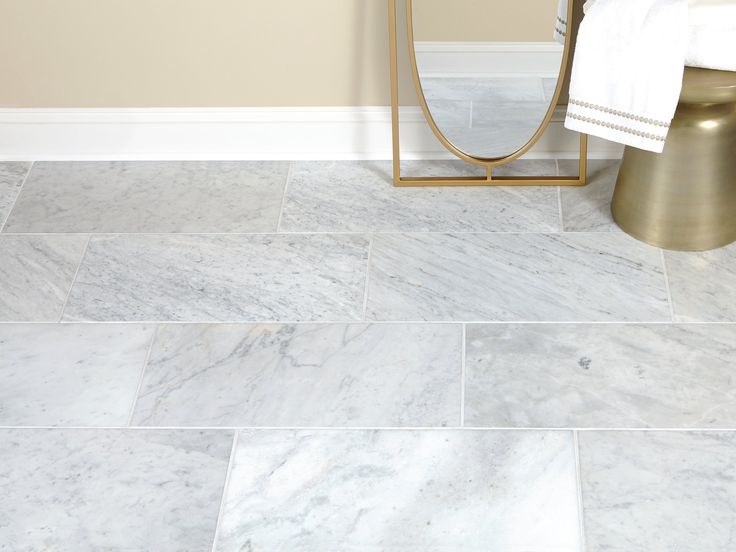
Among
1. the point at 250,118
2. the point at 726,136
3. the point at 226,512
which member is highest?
the point at 726,136

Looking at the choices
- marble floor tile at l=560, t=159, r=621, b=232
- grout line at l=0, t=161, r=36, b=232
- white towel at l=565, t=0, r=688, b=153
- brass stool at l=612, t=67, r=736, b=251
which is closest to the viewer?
white towel at l=565, t=0, r=688, b=153

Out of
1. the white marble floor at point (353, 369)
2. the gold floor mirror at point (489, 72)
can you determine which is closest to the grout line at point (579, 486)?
the white marble floor at point (353, 369)

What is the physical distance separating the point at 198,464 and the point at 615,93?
103 centimetres

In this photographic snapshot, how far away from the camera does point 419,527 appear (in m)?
1.57

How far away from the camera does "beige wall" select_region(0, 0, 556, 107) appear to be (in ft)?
7.27

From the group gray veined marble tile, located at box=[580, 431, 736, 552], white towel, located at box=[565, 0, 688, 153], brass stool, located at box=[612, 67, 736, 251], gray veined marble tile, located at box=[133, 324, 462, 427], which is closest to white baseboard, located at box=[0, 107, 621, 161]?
brass stool, located at box=[612, 67, 736, 251]

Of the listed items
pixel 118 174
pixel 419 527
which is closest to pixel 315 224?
pixel 118 174

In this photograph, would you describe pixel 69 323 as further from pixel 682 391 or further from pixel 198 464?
pixel 682 391

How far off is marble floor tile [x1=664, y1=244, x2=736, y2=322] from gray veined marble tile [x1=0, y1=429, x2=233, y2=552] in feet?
3.09

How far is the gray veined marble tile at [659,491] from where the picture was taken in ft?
5.03

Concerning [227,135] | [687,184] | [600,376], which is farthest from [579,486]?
[227,135]

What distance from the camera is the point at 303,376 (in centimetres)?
184

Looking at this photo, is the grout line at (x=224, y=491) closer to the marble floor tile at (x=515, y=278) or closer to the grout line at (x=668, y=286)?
the marble floor tile at (x=515, y=278)

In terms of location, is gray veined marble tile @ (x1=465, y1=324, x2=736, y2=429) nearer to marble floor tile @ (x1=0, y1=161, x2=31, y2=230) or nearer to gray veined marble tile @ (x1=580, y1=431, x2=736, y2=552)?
gray veined marble tile @ (x1=580, y1=431, x2=736, y2=552)
